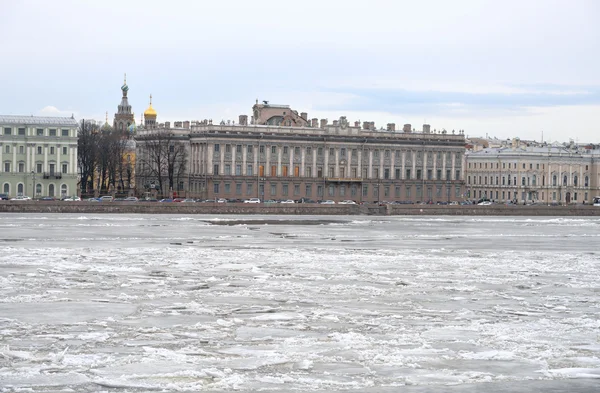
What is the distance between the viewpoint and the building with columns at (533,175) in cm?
11288

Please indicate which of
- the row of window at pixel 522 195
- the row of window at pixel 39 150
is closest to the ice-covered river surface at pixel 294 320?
the row of window at pixel 39 150

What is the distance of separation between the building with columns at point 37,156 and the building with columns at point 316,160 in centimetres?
1347

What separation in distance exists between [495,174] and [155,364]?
3998 inches

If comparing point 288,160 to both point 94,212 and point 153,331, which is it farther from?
point 153,331

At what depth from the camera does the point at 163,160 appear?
9806cm

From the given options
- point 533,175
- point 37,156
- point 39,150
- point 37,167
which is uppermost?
point 39,150

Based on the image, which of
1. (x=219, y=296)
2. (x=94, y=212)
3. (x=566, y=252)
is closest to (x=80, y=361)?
(x=219, y=296)

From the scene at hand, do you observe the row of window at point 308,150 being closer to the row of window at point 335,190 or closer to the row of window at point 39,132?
the row of window at point 335,190

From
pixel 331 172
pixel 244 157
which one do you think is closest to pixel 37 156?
pixel 244 157

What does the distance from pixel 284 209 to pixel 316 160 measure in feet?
74.2

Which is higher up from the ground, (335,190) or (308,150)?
(308,150)

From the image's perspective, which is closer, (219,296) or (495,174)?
(219,296)

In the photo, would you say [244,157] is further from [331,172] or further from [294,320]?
[294,320]

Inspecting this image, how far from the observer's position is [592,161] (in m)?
118
